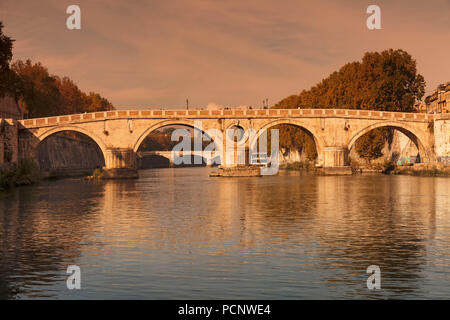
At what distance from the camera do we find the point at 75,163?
3204 inches

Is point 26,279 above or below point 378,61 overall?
below

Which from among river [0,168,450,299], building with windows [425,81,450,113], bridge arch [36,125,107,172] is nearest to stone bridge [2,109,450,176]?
bridge arch [36,125,107,172]

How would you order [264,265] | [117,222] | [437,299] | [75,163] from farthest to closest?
[75,163] → [117,222] → [264,265] → [437,299]

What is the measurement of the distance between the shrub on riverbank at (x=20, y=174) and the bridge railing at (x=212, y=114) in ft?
32.2

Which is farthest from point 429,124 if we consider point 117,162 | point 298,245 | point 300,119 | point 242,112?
point 298,245

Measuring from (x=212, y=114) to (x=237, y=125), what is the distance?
3.05 meters

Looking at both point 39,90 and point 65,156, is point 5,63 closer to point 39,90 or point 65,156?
point 39,90

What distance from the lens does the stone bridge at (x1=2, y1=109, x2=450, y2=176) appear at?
58.7m

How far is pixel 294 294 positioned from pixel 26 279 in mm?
5582

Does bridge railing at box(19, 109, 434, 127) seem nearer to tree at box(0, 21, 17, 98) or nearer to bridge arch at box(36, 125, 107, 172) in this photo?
bridge arch at box(36, 125, 107, 172)

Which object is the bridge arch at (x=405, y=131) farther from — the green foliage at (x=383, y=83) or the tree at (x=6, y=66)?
the tree at (x=6, y=66)

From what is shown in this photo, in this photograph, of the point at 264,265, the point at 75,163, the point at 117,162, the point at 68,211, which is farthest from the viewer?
the point at 75,163

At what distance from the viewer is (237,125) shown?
201ft
